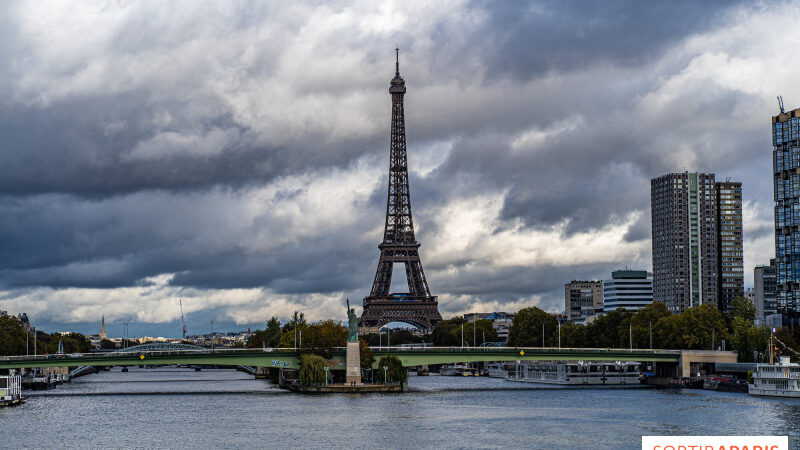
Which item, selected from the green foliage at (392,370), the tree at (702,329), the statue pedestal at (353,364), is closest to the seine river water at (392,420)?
the green foliage at (392,370)

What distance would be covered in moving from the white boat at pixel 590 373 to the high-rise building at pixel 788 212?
40034 mm

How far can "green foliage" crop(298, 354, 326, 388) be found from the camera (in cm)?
11923

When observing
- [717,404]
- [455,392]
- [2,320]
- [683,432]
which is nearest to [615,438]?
[683,432]

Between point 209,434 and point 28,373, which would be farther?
point 28,373

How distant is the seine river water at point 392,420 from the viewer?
71375 mm

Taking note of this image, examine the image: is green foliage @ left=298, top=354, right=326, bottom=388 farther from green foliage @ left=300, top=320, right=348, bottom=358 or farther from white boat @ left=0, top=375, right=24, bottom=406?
white boat @ left=0, top=375, right=24, bottom=406

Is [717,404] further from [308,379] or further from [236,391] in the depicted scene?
[236,391]

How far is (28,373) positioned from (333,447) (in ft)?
390

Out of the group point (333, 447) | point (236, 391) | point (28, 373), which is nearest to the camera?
point (333, 447)

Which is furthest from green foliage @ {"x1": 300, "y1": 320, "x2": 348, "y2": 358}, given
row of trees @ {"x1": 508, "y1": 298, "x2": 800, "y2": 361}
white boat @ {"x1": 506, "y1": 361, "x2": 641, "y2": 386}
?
row of trees @ {"x1": 508, "y1": 298, "x2": 800, "y2": 361}

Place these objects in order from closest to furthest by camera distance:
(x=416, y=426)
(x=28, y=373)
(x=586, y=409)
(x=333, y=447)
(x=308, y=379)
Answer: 1. (x=333, y=447)
2. (x=416, y=426)
3. (x=586, y=409)
4. (x=308, y=379)
5. (x=28, y=373)

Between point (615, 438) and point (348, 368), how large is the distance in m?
54.1

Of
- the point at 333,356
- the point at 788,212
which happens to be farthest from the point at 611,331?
the point at 333,356

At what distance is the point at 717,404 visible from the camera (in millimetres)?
97312
